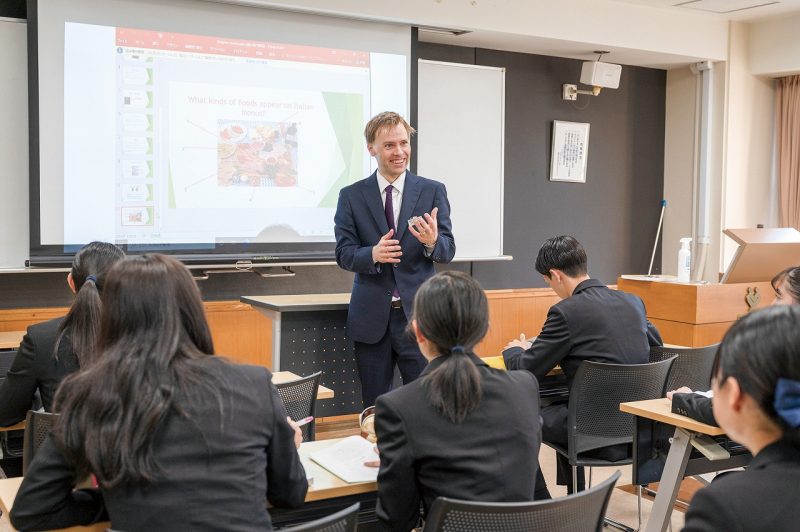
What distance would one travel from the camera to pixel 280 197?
16.2ft

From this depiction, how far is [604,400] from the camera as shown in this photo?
297 cm

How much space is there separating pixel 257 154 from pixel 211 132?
30cm

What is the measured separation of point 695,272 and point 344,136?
10.7 ft

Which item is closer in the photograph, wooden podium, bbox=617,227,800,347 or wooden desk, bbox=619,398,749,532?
wooden desk, bbox=619,398,749,532

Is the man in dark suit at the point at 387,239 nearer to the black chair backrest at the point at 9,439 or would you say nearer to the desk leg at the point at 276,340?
the desk leg at the point at 276,340

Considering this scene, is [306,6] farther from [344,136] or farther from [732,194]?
[732,194]

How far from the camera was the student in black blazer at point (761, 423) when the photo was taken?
1.18 metres

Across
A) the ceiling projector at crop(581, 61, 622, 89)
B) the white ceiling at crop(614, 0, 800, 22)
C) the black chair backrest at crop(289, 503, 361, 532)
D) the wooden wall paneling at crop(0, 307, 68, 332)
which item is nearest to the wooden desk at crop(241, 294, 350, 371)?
the wooden wall paneling at crop(0, 307, 68, 332)

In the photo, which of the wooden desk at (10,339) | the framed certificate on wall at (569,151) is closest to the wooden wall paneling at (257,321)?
the wooden desk at (10,339)

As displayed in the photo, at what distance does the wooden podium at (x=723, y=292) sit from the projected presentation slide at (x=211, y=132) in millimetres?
2181

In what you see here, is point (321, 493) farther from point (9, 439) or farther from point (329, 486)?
point (9, 439)

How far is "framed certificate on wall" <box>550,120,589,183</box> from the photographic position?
6.39 m

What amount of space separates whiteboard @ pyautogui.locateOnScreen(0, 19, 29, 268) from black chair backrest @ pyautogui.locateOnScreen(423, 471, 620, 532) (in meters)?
3.47

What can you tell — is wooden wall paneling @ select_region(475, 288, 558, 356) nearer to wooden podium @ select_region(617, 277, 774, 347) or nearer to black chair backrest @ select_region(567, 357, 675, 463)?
wooden podium @ select_region(617, 277, 774, 347)
